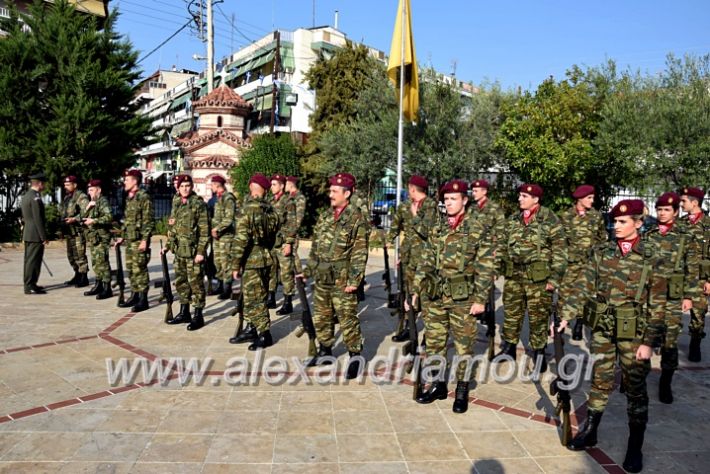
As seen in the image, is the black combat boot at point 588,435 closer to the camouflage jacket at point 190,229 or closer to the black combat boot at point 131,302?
the camouflage jacket at point 190,229

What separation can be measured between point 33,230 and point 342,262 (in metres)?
6.83

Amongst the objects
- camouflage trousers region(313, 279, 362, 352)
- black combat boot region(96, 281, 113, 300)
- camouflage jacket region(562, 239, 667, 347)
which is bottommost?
black combat boot region(96, 281, 113, 300)

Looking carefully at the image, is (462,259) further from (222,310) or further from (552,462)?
(222,310)

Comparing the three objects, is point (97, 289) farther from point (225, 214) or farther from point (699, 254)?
point (699, 254)

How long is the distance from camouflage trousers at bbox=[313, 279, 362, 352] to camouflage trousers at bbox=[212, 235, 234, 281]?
3799mm

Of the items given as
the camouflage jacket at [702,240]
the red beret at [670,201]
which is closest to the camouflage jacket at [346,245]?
the red beret at [670,201]

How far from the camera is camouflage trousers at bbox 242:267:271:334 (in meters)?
6.96

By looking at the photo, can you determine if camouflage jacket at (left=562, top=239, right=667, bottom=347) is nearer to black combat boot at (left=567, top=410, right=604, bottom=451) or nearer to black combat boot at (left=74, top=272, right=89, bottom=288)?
black combat boot at (left=567, top=410, right=604, bottom=451)

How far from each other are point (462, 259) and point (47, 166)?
52.3ft

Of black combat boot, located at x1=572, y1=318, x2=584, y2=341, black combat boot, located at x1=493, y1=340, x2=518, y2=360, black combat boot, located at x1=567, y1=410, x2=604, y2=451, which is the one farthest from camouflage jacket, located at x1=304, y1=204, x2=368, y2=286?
black combat boot, located at x1=572, y1=318, x2=584, y2=341

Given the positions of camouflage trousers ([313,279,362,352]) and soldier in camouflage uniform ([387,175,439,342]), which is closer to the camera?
camouflage trousers ([313,279,362,352])

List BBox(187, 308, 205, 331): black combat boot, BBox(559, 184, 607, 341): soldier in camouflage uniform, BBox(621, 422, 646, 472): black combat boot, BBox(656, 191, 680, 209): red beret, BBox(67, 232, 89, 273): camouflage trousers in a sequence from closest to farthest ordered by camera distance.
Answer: BBox(621, 422, 646, 472): black combat boot, BBox(656, 191, 680, 209): red beret, BBox(559, 184, 607, 341): soldier in camouflage uniform, BBox(187, 308, 205, 331): black combat boot, BBox(67, 232, 89, 273): camouflage trousers

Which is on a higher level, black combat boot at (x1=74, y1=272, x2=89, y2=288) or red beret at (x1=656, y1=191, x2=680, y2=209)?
red beret at (x1=656, y1=191, x2=680, y2=209)

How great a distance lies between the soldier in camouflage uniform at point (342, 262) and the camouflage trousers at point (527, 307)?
1909mm
